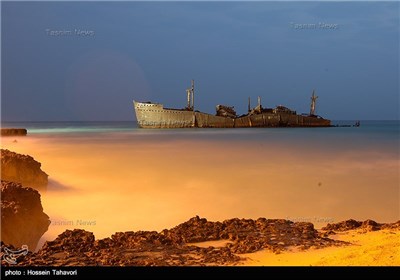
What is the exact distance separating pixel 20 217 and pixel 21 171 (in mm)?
3592

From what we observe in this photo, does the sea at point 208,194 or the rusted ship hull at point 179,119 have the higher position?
the rusted ship hull at point 179,119

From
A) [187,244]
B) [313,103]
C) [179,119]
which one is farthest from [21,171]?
[313,103]

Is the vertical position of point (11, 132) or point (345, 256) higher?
point (11, 132)

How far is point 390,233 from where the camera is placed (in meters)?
6.61

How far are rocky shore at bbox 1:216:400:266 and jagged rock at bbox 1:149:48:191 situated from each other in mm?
4417

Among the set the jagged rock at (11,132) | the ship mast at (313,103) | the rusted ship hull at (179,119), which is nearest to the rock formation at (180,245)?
the jagged rock at (11,132)

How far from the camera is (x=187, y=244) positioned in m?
6.42

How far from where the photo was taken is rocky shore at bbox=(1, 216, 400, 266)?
5.55 m

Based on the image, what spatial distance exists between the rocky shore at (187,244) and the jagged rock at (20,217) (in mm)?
1031

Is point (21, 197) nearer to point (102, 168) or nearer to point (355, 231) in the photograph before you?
point (355, 231)

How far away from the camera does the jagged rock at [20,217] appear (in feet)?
22.9

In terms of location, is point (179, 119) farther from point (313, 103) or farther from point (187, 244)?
point (187, 244)

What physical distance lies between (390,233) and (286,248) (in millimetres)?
1773

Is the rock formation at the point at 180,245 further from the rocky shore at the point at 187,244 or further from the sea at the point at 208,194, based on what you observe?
the sea at the point at 208,194
